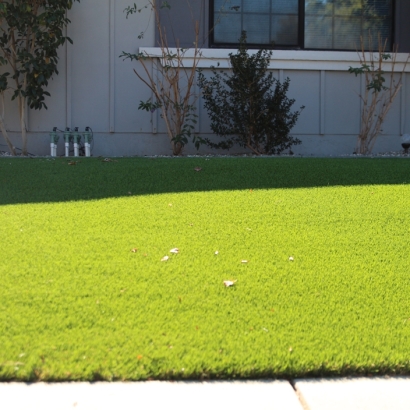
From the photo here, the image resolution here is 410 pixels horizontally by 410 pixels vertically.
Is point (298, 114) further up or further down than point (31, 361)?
further up

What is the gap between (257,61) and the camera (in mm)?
8844

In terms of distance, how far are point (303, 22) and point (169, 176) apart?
5164 mm

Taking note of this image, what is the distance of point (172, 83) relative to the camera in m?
8.91

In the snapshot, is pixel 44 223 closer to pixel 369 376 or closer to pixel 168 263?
pixel 168 263

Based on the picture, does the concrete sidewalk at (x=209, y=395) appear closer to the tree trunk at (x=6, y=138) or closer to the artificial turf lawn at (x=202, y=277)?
the artificial turf lawn at (x=202, y=277)

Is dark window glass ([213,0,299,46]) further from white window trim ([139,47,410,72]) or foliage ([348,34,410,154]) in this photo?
foliage ([348,34,410,154])

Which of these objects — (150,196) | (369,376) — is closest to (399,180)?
(150,196)

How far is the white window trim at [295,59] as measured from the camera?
9.44 m

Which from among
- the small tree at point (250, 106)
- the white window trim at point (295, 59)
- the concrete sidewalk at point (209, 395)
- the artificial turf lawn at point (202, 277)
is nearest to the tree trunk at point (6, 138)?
the white window trim at point (295, 59)

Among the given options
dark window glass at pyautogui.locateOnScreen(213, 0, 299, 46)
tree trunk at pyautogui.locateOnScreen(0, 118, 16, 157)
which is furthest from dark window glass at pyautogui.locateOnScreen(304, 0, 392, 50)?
tree trunk at pyautogui.locateOnScreen(0, 118, 16, 157)

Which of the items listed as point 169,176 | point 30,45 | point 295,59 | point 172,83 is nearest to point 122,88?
point 172,83

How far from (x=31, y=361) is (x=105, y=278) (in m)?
0.98

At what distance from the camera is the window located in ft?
32.6

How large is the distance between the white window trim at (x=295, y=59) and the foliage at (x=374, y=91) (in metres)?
0.15
